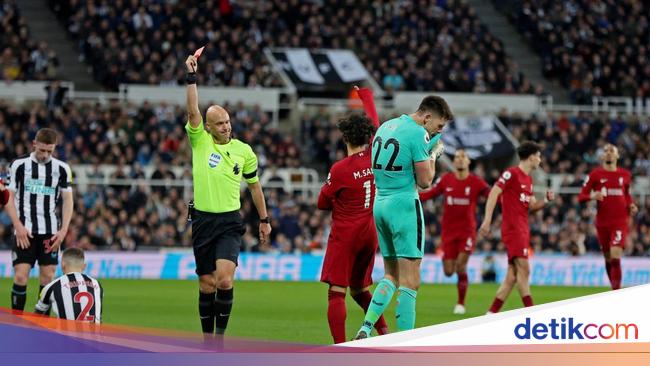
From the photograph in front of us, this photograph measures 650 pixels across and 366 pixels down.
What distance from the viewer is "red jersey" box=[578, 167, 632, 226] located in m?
19.3

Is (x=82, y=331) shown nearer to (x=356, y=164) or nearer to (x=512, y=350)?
(x=512, y=350)

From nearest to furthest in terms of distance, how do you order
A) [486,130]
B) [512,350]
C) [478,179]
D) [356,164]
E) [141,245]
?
1. [512,350]
2. [356,164]
3. [478,179]
4. [141,245]
5. [486,130]

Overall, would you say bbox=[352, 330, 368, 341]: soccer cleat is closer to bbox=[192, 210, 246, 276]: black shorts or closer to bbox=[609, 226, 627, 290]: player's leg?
bbox=[192, 210, 246, 276]: black shorts

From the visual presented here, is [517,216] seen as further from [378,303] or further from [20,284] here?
[20,284]

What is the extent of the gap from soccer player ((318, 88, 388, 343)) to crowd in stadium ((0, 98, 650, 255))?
662 inches

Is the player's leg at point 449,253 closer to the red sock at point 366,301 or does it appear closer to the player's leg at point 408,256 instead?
the red sock at point 366,301

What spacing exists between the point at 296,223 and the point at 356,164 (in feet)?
60.0

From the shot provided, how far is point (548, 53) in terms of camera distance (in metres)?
41.9

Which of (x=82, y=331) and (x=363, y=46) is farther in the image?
(x=363, y=46)

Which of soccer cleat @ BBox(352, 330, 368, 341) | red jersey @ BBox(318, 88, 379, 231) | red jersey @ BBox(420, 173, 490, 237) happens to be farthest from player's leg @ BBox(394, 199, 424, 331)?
red jersey @ BBox(420, 173, 490, 237)

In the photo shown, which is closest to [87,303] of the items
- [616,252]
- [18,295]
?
[18,295]

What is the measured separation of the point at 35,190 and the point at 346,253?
4.17m

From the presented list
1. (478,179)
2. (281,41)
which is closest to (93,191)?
(281,41)

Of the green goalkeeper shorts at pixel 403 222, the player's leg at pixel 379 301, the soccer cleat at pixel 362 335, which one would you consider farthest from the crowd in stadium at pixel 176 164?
the soccer cleat at pixel 362 335
